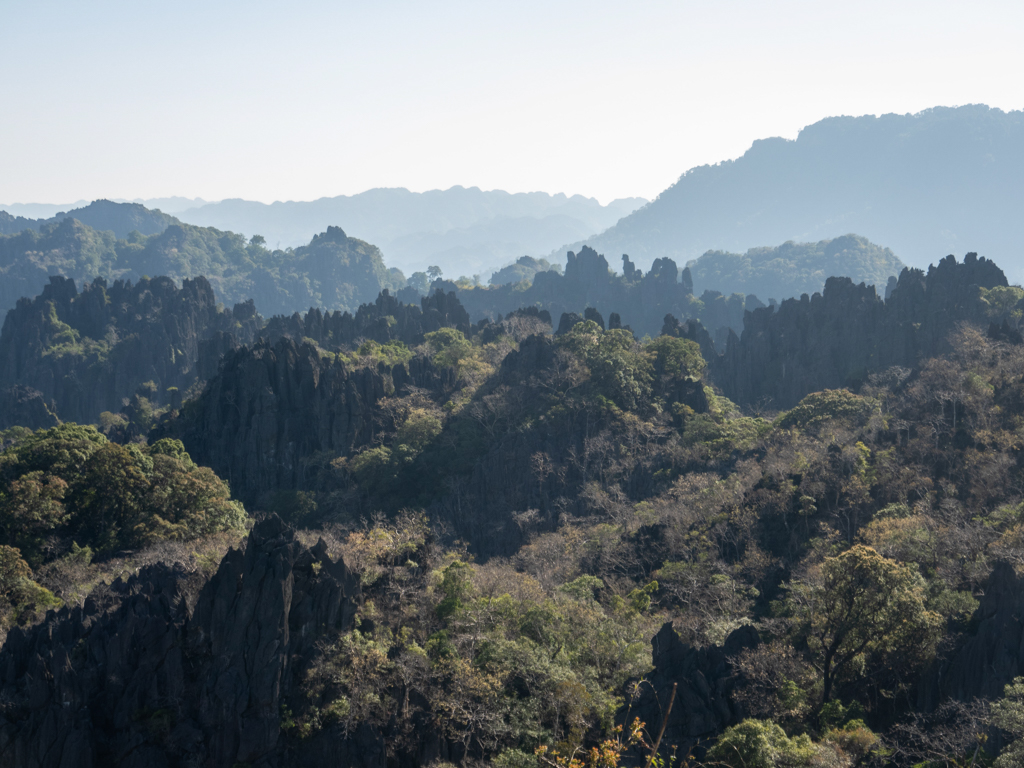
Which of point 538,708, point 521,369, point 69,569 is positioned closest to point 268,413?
point 521,369

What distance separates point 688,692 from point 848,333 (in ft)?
201

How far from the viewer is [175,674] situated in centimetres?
2508

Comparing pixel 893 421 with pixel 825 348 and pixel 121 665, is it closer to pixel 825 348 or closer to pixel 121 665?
pixel 825 348

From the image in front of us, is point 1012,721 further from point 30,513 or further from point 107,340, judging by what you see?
point 107,340

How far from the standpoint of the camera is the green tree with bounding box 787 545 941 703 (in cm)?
2545

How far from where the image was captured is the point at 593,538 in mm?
43219

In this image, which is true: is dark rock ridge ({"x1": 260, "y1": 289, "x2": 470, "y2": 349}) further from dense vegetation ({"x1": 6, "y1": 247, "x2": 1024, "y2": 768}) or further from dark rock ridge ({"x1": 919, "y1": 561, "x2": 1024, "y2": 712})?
dark rock ridge ({"x1": 919, "y1": 561, "x2": 1024, "y2": 712})

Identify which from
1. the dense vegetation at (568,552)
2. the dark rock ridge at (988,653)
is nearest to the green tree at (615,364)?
the dense vegetation at (568,552)

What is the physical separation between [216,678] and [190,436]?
3951 cm

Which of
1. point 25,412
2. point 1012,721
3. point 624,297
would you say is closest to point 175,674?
point 1012,721

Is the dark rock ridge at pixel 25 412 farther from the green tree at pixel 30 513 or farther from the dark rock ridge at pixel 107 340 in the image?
the green tree at pixel 30 513

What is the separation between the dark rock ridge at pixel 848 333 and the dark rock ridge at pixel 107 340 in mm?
58662

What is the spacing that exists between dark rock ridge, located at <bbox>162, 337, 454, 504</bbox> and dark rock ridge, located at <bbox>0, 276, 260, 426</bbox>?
2973 centimetres

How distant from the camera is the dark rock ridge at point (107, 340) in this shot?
94938 mm
